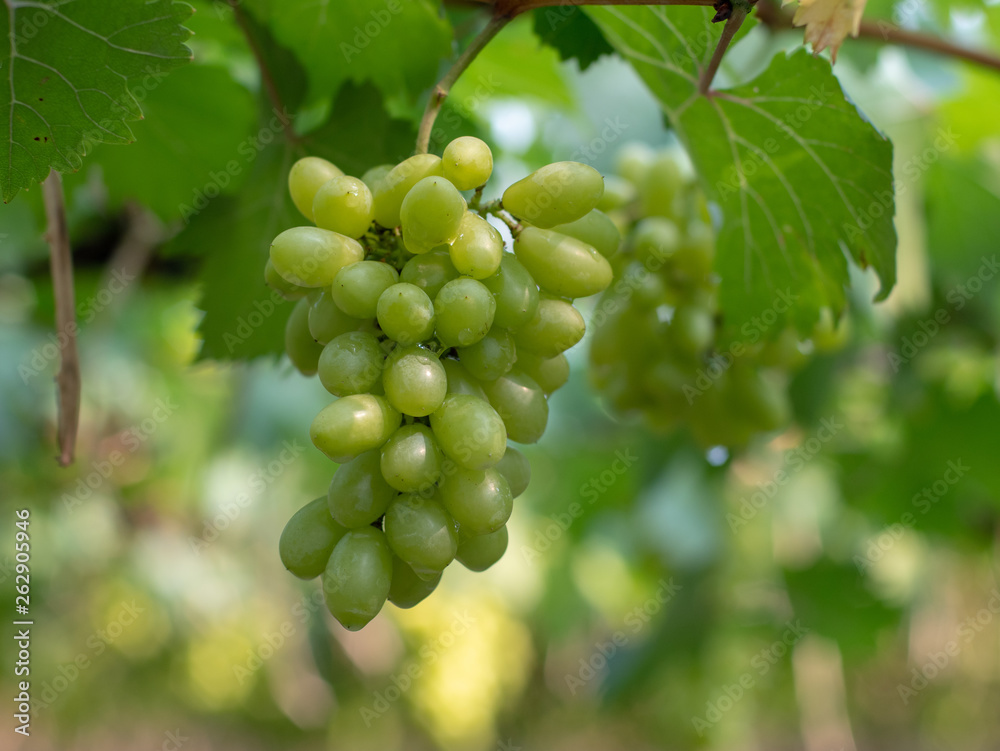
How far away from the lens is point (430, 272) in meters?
0.49

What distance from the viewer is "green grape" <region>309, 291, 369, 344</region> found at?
19.9 inches

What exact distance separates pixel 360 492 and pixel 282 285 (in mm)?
165

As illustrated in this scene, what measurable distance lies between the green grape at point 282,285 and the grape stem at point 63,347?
11.4 inches

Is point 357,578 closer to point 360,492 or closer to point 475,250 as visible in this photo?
point 360,492

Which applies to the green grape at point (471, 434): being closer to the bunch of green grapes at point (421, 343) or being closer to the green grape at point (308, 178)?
the bunch of green grapes at point (421, 343)

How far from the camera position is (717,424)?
1.03 metres

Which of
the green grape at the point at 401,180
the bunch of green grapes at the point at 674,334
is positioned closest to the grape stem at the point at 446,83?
the green grape at the point at 401,180

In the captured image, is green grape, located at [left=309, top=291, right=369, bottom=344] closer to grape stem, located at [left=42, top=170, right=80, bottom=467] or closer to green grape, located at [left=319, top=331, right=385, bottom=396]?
green grape, located at [left=319, top=331, right=385, bottom=396]

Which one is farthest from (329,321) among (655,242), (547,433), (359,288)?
Answer: (547,433)

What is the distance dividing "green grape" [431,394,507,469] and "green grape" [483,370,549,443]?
0.19ft

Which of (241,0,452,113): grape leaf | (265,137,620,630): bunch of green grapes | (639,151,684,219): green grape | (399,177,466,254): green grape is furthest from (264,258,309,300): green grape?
(639,151,684,219): green grape

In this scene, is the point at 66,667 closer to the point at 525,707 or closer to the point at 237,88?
the point at 237,88

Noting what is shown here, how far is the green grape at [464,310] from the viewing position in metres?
0.46

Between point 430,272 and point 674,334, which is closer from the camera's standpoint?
point 430,272
